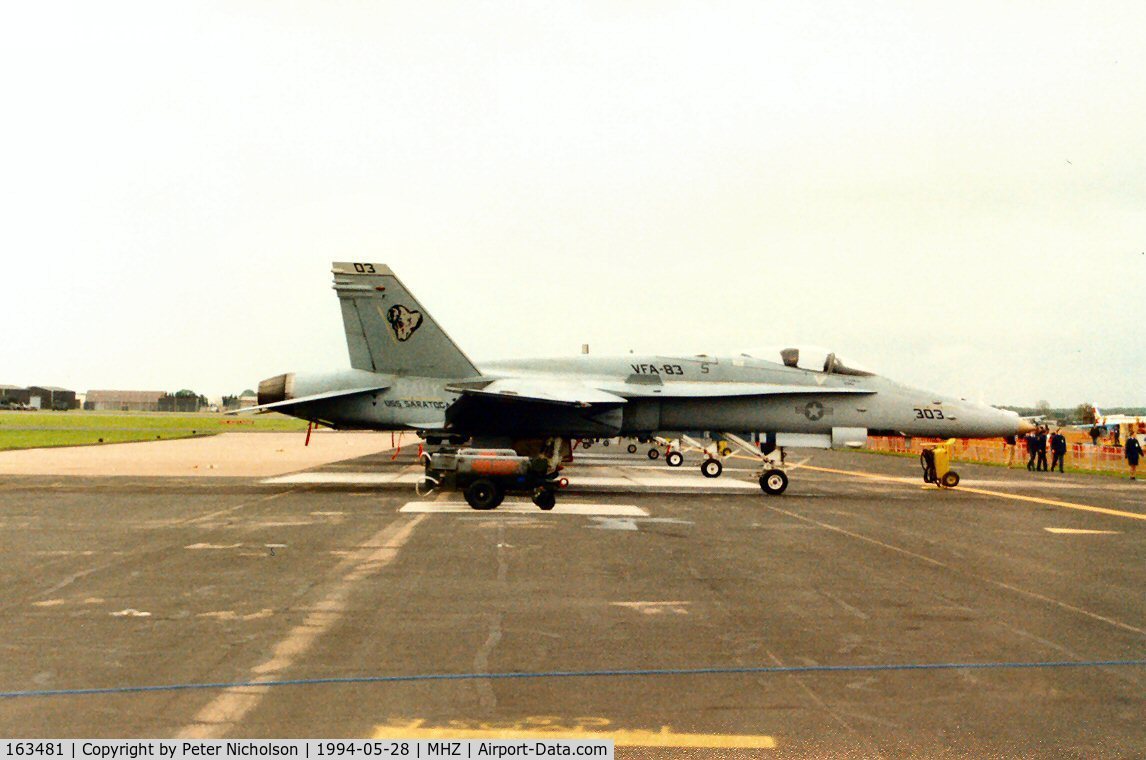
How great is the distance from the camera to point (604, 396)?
22.5m

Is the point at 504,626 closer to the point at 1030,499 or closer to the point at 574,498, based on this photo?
the point at 574,498

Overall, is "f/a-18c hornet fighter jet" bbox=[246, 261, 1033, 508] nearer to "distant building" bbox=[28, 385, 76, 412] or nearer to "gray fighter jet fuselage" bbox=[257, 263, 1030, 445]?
"gray fighter jet fuselage" bbox=[257, 263, 1030, 445]

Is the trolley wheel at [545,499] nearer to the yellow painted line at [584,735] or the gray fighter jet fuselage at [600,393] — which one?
the gray fighter jet fuselage at [600,393]

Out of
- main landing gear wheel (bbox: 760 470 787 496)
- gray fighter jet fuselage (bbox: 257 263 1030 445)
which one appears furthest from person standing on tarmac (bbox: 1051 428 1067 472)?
main landing gear wheel (bbox: 760 470 787 496)

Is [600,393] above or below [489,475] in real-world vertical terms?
above

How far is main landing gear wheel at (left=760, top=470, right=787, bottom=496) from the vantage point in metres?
22.8

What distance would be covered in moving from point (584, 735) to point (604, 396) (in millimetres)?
17543

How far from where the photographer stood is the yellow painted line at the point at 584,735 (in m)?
4.94

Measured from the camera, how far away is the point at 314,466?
3294cm

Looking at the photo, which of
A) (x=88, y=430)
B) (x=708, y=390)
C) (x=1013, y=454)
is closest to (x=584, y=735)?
(x=708, y=390)

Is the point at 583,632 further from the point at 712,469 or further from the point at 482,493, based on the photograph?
the point at 712,469

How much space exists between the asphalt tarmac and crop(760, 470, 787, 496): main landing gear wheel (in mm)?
6314

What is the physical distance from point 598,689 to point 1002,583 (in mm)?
6572

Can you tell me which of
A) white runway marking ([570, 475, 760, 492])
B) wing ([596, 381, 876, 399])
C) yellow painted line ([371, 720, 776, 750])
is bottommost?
yellow painted line ([371, 720, 776, 750])
